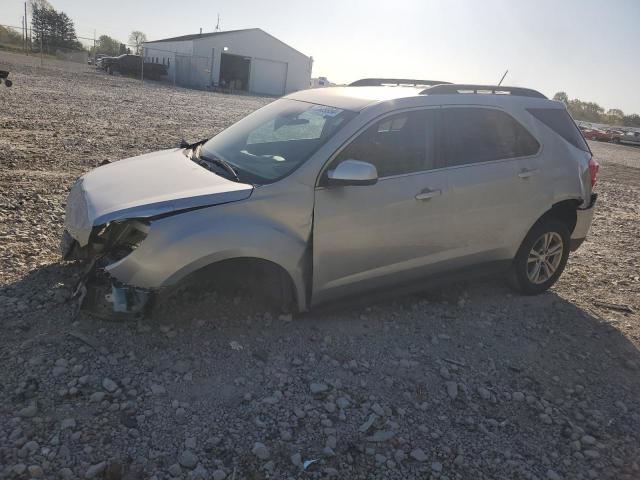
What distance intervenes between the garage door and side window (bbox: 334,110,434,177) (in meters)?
46.8

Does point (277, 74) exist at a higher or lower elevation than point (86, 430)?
higher

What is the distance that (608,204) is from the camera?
1031 cm

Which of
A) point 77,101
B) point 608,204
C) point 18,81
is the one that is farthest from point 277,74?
point 608,204


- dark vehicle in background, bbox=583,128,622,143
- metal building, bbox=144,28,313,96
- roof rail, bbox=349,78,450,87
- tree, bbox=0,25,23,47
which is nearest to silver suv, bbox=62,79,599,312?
roof rail, bbox=349,78,450,87

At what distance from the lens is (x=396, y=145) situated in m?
3.97

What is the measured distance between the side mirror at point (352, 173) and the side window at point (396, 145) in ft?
0.55

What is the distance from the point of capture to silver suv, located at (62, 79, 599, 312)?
3.26 metres

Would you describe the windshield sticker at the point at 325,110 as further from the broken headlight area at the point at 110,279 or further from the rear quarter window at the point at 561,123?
the rear quarter window at the point at 561,123

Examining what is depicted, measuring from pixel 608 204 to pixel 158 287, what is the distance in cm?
986

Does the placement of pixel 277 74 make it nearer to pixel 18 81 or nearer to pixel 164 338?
pixel 18 81

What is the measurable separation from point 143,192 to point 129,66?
4417 centimetres

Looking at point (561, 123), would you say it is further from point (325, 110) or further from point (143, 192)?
point (143, 192)

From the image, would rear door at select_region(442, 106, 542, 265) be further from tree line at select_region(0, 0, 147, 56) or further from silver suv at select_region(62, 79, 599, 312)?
tree line at select_region(0, 0, 147, 56)

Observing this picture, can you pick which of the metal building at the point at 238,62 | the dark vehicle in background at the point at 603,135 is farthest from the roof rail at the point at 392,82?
the metal building at the point at 238,62
